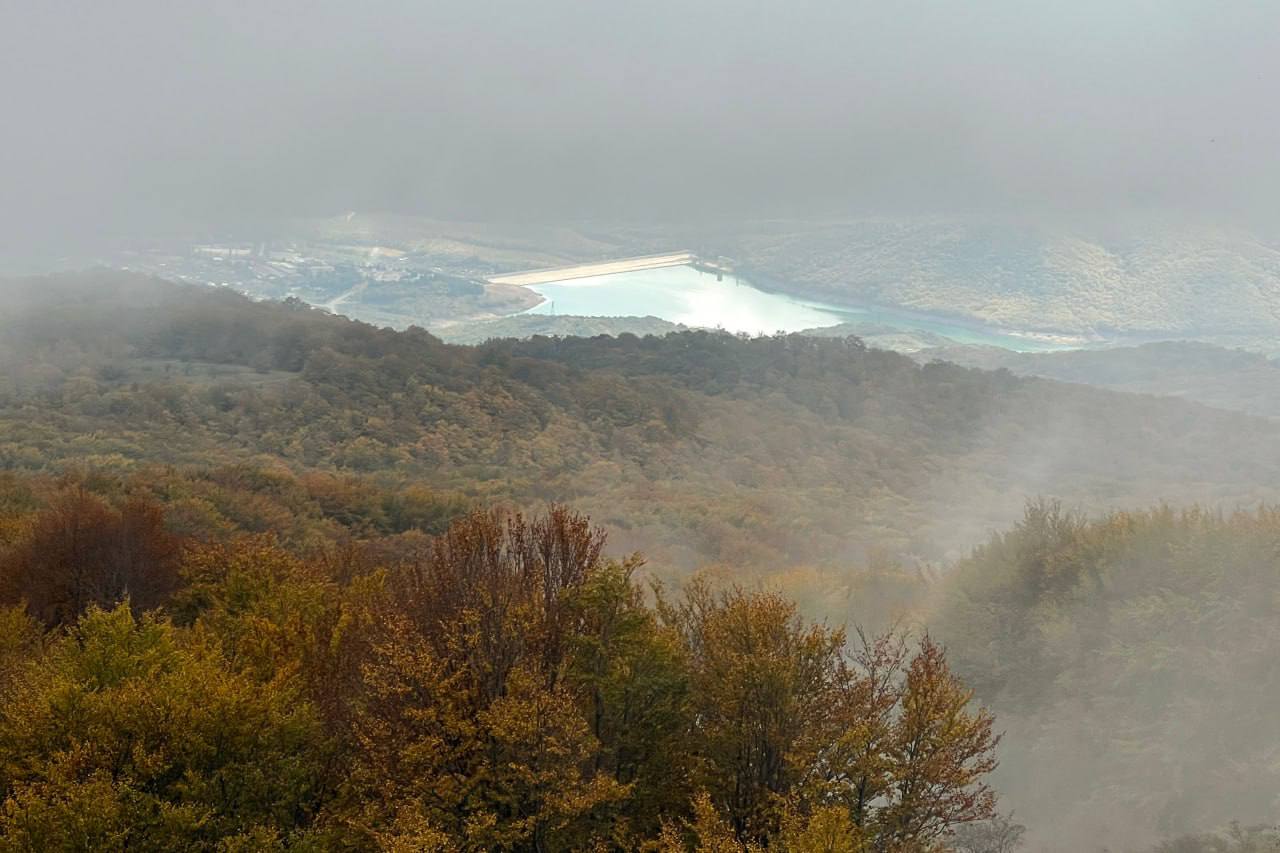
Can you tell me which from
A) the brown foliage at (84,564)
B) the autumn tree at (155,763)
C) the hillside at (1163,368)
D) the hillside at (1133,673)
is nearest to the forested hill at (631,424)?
the hillside at (1133,673)

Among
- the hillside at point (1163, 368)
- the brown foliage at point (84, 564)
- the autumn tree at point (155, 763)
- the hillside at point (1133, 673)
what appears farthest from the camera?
the hillside at point (1163, 368)

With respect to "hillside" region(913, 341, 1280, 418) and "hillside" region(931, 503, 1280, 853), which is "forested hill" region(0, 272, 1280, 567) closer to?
"hillside" region(931, 503, 1280, 853)

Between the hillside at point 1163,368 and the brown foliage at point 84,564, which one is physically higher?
the hillside at point 1163,368

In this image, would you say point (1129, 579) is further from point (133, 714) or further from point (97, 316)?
point (97, 316)

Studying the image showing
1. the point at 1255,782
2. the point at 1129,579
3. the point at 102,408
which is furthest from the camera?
the point at 102,408

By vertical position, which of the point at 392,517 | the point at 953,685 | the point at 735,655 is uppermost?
the point at 735,655

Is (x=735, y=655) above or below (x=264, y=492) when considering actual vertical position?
above

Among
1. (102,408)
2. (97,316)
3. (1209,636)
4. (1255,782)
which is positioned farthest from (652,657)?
(97,316)

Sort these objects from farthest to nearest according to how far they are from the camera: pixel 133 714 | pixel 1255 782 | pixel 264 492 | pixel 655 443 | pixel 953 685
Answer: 1. pixel 655 443
2. pixel 264 492
3. pixel 1255 782
4. pixel 953 685
5. pixel 133 714

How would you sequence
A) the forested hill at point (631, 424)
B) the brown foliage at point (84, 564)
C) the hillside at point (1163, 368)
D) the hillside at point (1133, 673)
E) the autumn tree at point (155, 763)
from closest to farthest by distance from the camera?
the autumn tree at point (155, 763) < the hillside at point (1133, 673) < the brown foliage at point (84, 564) < the forested hill at point (631, 424) < the hillside at point (1163, 368)

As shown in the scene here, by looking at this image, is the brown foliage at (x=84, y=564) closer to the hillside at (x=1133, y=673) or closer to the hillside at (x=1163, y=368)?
the hillside at (x=1133, y=673)
